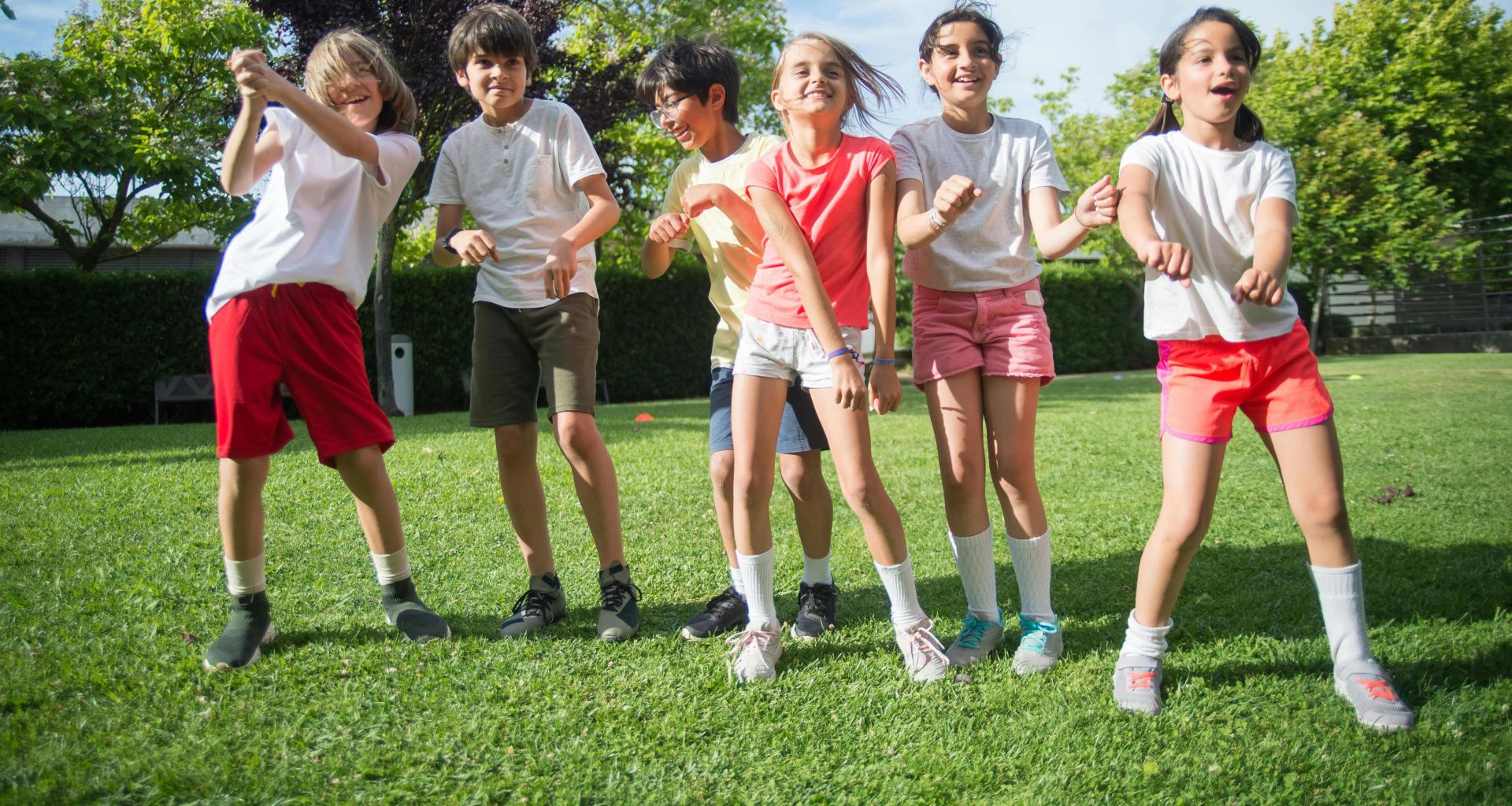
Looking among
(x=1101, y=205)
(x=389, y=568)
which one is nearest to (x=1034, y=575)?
(x=1101, y=205)

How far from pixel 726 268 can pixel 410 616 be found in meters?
1.52

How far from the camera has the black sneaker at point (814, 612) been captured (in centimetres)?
329

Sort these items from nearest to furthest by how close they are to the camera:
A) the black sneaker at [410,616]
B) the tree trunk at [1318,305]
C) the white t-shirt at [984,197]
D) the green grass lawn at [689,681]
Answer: the green grass lawn at [689,681]
the white t-shirt at [984,197]
the black sneaker at [410,616]
the tree trunk at [1318,305]

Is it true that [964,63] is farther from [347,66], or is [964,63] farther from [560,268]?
[347,66]

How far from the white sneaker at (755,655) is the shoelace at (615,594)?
0.45 metres

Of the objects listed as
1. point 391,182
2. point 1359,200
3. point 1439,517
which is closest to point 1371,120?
point 1359,200

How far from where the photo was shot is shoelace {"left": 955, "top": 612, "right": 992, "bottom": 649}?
3.04m

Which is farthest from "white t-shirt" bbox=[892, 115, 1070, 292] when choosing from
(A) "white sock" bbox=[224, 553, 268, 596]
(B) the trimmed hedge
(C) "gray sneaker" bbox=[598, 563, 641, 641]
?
(B) the trimmed hedge

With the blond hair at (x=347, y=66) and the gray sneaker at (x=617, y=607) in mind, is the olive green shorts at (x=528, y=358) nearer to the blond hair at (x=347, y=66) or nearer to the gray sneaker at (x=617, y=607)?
the gray sneaker at (x=617, y=607)

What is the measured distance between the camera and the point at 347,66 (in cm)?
317

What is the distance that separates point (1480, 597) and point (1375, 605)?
0.37 metres

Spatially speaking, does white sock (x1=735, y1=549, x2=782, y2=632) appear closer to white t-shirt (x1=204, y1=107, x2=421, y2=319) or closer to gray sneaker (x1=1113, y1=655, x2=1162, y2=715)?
gray sneaker (x1=1113, y1=655, x2=1162, y2=715)

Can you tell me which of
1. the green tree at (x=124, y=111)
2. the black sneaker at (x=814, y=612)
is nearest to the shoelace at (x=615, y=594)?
the black sneaker at (x=814, y=612)

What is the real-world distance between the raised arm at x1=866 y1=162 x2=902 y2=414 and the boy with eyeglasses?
40cm
